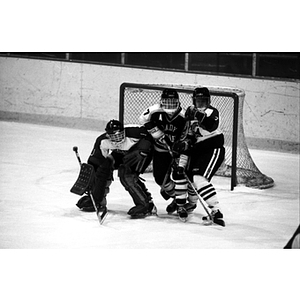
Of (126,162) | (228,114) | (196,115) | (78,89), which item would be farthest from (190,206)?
(78,89)

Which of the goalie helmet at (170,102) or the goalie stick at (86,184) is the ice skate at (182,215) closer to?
the goalie stick at (86,184)

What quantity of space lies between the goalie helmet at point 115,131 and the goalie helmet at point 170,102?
0.30 metres

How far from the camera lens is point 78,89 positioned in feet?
28.9

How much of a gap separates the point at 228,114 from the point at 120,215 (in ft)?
5.36

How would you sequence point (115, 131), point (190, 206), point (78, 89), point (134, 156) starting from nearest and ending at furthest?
point (115, 131) → point (134, 156) → point (190, 206) → point (78, 89)

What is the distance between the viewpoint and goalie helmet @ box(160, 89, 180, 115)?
581 centimetres

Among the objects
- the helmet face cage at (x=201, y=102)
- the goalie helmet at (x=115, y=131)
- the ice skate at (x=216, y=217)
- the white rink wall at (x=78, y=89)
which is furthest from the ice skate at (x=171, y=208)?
the white rink wall at (x=78, y=89)

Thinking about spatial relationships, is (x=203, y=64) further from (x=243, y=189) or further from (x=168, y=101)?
(x=168, y=101)

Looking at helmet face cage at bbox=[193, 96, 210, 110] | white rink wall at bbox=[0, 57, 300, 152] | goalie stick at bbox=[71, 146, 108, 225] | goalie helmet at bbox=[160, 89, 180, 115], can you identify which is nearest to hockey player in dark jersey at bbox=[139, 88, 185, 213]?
goalie helmet at bbox=[160, 89, 180, 115]

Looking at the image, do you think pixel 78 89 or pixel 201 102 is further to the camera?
pixel 78 89

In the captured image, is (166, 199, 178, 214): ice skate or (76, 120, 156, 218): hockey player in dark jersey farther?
(166, 199, 178, 214): ice skate

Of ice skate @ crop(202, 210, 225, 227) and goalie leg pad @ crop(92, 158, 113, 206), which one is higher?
goalie leg pad @ crop(92, 158, 113, 206)

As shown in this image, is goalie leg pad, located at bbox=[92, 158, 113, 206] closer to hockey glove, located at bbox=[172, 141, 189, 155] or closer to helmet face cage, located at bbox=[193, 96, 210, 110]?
hockey glove, located at bbox=[172, 141, 189, 155]

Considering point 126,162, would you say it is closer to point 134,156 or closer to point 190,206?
point 134,156
